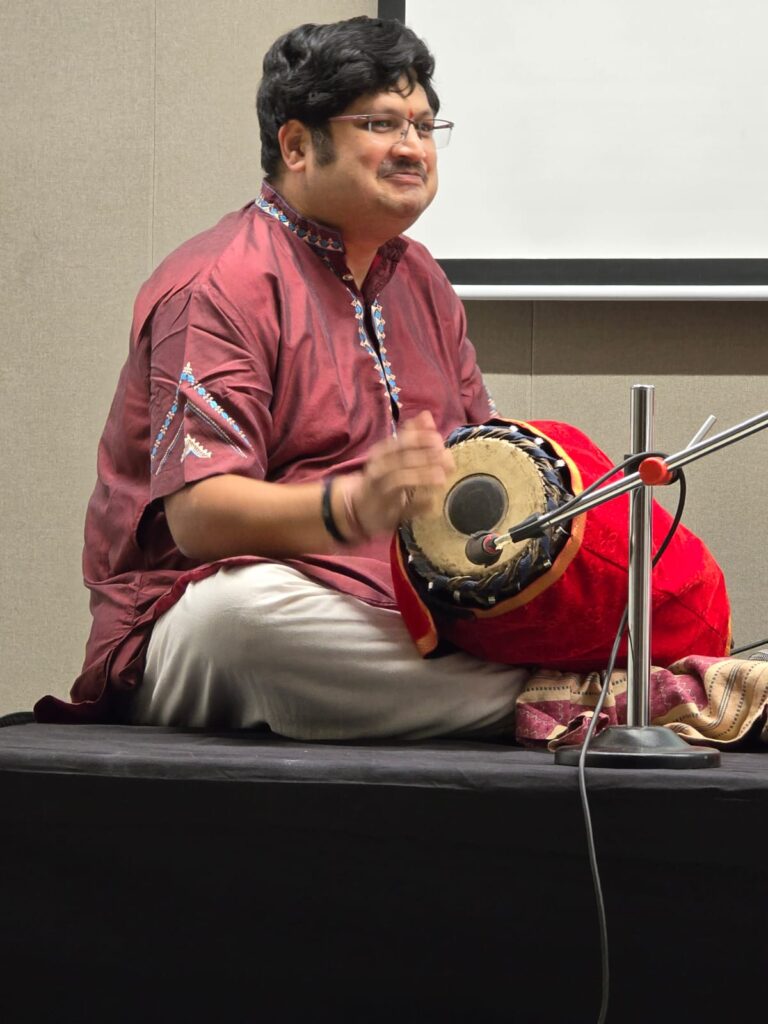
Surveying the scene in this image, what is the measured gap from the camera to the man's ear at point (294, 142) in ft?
7.09

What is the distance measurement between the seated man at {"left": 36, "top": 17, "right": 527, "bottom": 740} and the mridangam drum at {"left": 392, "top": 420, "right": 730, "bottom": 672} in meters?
0.07

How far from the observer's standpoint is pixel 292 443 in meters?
2.05

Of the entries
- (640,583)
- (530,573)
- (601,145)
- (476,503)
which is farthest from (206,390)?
(601,145)

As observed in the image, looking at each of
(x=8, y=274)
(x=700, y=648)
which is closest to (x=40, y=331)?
(x=8, y=274)

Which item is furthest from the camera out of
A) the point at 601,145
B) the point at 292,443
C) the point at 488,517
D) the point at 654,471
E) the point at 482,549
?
the point at 601,145

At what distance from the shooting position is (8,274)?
122 inches

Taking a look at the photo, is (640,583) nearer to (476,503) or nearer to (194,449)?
Answer: (476,503)

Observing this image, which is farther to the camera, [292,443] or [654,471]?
[292,443]

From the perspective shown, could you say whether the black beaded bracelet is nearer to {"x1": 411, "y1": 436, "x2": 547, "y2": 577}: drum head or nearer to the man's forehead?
{"x1": 411, "y1": 436, "x2": 547, "y2": 577}: drum head

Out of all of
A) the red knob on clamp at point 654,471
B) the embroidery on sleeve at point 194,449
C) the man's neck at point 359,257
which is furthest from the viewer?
the man's neck at point 359,257

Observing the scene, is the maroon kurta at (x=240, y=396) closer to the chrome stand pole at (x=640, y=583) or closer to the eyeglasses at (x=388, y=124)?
the eyeglasses at (x=388, y=124)

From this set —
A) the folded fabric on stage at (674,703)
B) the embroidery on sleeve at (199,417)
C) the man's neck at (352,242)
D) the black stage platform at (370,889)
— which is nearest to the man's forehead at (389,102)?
the man's neck at (352,242)

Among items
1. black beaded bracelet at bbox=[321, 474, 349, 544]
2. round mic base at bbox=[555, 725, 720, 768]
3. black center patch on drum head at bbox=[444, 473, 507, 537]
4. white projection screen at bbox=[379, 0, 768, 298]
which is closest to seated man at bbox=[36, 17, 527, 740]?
black beaded bracelet at bbox=[321, 474, 349, 544]

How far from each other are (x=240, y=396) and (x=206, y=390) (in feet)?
0.15
